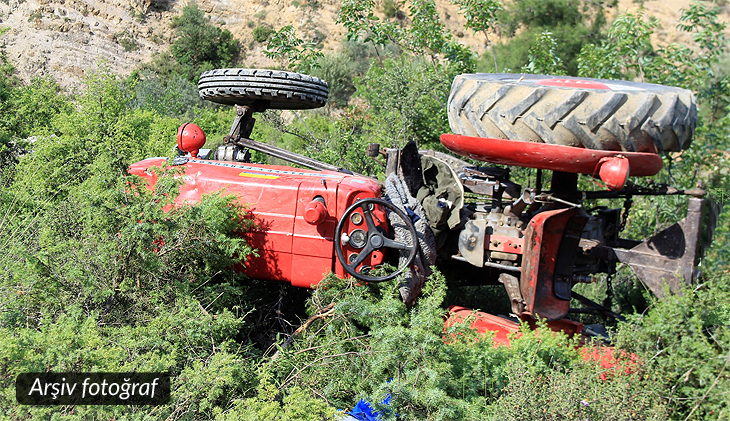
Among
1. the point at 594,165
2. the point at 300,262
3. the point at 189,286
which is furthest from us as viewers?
the point at 300,262

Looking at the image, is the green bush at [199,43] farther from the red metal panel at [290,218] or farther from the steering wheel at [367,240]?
the steering wheel at [367,240]

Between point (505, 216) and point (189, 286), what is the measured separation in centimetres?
252

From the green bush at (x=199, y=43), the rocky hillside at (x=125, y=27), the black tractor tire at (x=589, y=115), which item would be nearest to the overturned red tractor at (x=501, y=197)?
the black tractor tire at (x=589, y=115)

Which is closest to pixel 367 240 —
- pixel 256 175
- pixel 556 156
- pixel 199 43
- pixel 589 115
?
pixel 256 175

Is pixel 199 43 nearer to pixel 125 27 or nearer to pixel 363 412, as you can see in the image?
pixel 125 27

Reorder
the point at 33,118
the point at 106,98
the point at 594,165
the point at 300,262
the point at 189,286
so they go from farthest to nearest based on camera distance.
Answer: the point at 33,118, the point at 106,98, the point at 300,262, the point at 189,286, the point at 594,165

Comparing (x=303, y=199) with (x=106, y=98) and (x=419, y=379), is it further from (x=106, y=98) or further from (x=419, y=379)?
(x=106, y=98)

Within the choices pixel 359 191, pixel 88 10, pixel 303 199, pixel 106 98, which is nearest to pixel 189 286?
pixel 303 199

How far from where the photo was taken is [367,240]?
4582 mm

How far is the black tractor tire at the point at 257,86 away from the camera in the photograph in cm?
553

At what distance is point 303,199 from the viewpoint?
4.75 metres

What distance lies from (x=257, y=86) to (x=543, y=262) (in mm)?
2971

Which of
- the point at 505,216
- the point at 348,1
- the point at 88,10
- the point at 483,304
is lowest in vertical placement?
the point at 483,304

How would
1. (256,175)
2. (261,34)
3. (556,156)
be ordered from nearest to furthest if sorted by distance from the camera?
1. (556,156)
2. (256,175)
3. (261,34)
